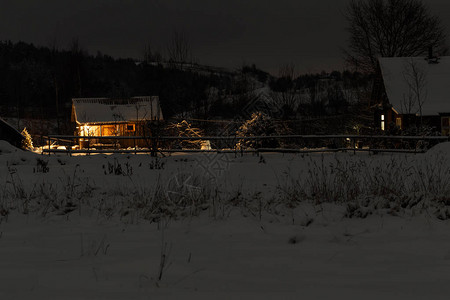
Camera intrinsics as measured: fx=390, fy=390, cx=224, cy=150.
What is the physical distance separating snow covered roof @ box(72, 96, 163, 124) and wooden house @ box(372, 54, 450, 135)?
65.5ft

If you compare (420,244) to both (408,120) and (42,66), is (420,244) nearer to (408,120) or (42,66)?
(408,120)

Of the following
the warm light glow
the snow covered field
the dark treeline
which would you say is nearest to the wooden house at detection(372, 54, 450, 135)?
the dark treeline

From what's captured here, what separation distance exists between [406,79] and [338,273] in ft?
85.4

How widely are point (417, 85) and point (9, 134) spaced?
23.0m

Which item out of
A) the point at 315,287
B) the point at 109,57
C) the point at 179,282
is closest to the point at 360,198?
the point at 315,287

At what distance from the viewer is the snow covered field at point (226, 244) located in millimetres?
2852

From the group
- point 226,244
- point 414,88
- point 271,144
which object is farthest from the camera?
point 414,88

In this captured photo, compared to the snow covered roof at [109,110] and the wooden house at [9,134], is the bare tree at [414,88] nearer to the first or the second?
the snow covered roof at [109,110]

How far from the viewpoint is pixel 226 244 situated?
4168 mm

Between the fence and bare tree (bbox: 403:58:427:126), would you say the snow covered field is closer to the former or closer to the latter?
the fence

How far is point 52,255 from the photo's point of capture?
12.1 ft

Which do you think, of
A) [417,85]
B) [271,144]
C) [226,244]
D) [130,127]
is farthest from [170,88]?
[226,244]

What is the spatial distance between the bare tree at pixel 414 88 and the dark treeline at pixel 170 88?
30.8 feet

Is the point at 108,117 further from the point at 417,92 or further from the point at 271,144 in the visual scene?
the point at 417,92
